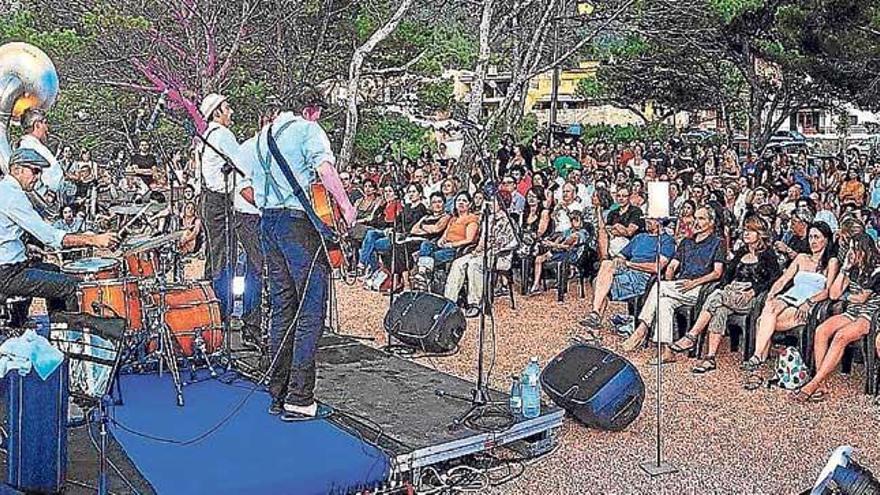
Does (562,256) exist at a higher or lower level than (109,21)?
lower

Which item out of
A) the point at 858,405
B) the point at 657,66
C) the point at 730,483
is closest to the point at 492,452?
the point at 730,483

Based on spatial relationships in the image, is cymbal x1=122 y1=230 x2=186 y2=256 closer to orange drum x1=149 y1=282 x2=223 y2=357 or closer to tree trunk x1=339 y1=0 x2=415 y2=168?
orange drum x1=149 y1=282 x2=223 y2=357

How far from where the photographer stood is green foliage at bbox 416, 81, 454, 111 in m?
18.9

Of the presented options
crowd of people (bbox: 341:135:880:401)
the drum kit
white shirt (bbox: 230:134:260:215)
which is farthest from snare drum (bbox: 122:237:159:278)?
crowd of people (bbox: 341:135:880:401)

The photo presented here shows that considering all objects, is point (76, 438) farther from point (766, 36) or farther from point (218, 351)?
point (766, 36)

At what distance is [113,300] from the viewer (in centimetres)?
563

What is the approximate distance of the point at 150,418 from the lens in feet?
16.2

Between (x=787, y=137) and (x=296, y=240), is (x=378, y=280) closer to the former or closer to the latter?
(x=296, y=240)

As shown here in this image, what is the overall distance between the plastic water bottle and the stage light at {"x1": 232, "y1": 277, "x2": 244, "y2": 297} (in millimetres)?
2018

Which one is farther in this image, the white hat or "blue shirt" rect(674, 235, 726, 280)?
"blue shirt" rect(674, 235, 726, 280)

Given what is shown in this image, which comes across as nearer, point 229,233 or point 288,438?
point 288,438

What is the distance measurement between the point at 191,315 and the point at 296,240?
4.54ft

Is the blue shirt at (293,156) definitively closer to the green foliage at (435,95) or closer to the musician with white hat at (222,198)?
the musician with white hat at (222,198)

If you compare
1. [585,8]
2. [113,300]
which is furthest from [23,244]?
[585,8]
